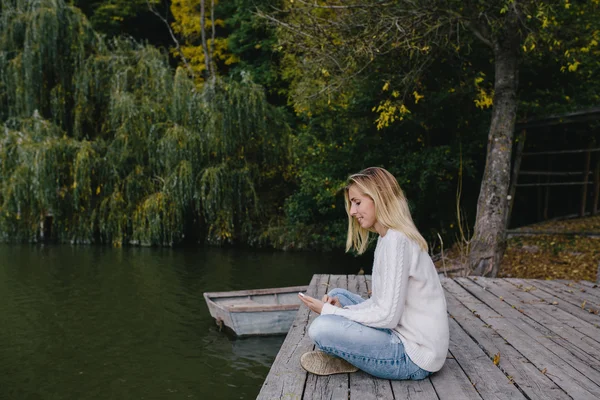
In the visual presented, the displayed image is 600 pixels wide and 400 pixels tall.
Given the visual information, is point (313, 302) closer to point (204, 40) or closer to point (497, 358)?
point (497, 358)

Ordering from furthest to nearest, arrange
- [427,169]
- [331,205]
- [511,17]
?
[331,205], [427,169], [511,17]

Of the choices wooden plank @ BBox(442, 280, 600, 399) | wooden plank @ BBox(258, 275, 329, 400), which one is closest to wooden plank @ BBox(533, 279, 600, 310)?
wooden plank @ BBox(442, 280, 600, 399)

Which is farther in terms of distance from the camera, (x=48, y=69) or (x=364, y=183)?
(x=48, y=69)

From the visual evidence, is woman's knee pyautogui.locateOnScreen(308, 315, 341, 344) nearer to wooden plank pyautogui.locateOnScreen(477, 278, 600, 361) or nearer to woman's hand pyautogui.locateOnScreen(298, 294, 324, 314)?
woman's hand pyautogui.locateOnScreen(298, 294, 324, 314)

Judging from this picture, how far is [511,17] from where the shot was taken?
8828mm

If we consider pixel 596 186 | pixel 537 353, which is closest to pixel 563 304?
pixel 537 353

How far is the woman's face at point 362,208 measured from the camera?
9.94ft

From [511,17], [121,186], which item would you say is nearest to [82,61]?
[121,186]

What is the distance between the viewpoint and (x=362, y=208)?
3.04m

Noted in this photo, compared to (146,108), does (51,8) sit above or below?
above

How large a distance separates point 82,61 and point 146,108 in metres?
2.76

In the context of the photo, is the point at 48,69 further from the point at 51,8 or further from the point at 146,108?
the point at 146,108

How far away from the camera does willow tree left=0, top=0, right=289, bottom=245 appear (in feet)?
50.6

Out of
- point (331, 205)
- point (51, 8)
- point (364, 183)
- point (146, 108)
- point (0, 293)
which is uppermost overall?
point (51, 8)
